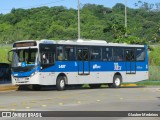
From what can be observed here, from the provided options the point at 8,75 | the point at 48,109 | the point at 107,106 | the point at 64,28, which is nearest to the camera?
the point at 48,109

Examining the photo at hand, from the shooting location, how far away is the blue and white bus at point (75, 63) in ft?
92.2

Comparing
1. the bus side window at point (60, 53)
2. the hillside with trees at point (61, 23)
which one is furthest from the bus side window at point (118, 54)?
the hillside with trees at point (61, 23)

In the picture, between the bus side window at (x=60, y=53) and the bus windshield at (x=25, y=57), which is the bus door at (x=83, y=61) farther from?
the bus windshield at (x=25, y=57)

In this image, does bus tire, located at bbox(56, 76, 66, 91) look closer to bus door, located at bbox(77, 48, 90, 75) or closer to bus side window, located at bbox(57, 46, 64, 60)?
bus side window, located at bbox(57, 46, 64, 60)

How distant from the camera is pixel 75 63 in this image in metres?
30.3

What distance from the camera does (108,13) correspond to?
93.6m

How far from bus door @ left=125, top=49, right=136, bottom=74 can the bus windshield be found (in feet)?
28.3

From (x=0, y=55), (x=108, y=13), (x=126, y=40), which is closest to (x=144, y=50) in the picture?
(x=126, y=40)

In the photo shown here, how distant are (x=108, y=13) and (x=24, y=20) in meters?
18.7

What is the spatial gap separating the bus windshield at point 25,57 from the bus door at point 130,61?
863 cm

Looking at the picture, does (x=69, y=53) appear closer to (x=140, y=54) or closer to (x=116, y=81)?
(x=116, y=81)

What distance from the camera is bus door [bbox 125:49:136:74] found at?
113 feet

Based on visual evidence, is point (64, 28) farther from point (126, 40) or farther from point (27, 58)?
point (27, 58)

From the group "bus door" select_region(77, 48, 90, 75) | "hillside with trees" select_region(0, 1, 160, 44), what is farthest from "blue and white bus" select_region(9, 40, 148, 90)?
"hillside with trees" select_region(0, 1, 160, 44)
